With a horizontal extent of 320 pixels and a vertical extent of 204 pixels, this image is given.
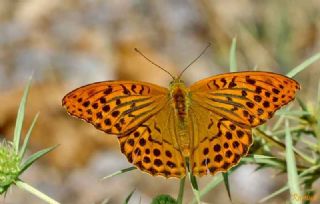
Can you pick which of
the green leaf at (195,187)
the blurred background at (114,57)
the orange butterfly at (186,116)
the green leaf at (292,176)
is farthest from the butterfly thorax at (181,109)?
the blurred background at (114,57)

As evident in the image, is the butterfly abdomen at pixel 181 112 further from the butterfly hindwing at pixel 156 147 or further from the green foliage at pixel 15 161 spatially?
the green foliage at pixel 15 161

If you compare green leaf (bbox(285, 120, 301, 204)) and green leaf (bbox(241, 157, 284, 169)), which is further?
green leaf (bbox(241, 157, 284, 169))

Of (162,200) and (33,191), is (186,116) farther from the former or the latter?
(33,191)

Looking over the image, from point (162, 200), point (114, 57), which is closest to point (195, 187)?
point (162, 200)

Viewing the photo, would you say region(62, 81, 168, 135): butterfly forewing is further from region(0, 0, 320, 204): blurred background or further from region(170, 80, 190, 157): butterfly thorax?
region(0, 0, 320, 204): blurred background

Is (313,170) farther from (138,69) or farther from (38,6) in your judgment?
(38,6)

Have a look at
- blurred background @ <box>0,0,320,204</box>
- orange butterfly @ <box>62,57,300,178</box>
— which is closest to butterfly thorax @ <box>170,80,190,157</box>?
orange butterfly @ <box>62,57,300,178</box>

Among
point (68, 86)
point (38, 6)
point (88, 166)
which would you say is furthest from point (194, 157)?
point (38, 6)
